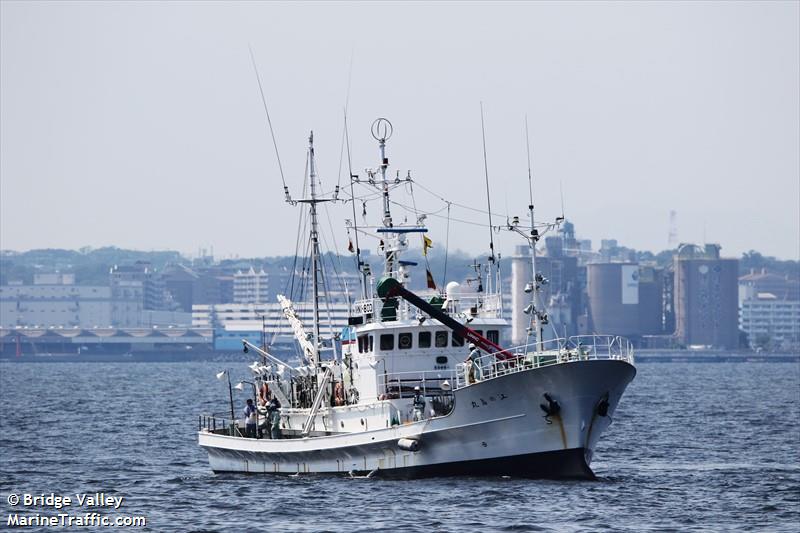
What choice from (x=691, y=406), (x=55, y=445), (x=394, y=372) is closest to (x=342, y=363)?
(x=394, y=372)

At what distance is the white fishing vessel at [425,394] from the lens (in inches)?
2157

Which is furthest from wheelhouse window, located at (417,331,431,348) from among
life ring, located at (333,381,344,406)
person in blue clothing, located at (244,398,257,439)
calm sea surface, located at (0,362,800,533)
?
person in blue clothing, located at (244,398,257,439)

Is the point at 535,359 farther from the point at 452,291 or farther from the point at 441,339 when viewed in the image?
the point at 452,291

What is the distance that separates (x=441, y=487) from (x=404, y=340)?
7812 millimetres

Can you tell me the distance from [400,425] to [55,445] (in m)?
32.2

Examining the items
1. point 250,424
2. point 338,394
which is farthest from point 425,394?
point 250,424

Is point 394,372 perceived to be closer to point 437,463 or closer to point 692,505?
point 437,463

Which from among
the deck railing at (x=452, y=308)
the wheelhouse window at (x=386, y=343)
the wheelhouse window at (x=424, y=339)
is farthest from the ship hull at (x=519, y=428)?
the deck railing at (x=452, y=308)

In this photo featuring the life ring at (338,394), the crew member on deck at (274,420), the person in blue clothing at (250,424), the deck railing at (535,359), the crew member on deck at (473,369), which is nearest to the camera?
the deck railing at (535,359)

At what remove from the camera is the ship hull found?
54.5 m

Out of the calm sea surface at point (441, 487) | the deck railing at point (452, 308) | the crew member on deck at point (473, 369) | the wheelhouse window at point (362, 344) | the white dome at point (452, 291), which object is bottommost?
the calm sea surface at point (441, 487)

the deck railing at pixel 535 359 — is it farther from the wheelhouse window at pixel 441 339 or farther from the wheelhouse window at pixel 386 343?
the wheelhouse window at pixel 386 343

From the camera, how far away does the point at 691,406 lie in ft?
414

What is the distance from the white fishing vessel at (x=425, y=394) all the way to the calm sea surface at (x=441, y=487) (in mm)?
1061
